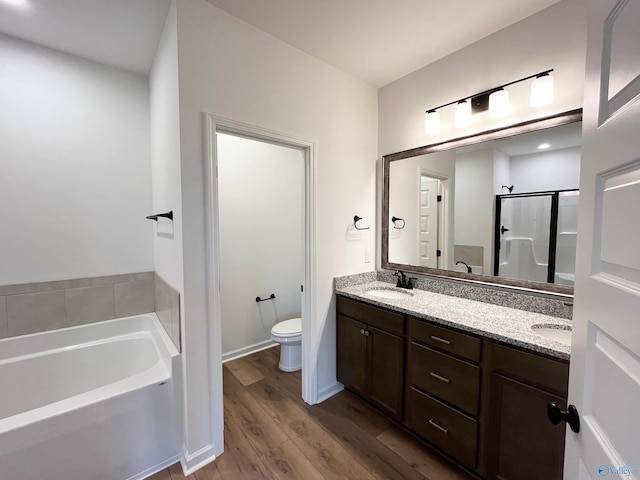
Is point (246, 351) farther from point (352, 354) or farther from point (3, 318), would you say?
point (3, 318)

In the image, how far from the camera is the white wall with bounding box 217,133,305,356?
280 cm

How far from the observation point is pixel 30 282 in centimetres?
191

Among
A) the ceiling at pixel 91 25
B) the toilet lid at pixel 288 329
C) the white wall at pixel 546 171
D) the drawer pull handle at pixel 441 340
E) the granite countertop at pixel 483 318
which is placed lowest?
the toilet lid at pixel 288 329

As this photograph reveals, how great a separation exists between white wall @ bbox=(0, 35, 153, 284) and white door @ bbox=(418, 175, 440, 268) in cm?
234

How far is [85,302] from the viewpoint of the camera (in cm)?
210

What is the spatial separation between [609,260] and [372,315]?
4.83ft

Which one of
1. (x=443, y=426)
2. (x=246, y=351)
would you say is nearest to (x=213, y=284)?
(x=443, y=426)

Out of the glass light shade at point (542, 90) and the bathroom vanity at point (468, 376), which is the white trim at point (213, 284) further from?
the glass light shade at point (542, 90)

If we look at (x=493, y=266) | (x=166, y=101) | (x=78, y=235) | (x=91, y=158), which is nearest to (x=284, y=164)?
(x=166, y=101)

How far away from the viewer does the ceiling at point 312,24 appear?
154 centimetres

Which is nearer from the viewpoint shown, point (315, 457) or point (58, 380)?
point (315, 457)

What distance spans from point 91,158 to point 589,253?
2.91 meters

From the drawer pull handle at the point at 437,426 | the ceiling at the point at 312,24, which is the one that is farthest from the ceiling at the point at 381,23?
the drawer pull handle at the point at 437,426

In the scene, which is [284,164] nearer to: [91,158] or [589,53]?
[91,158]
